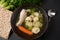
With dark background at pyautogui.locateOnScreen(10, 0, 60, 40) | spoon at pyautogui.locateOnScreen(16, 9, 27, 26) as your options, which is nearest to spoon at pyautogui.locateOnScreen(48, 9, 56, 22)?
dark background at pyautogui.locateOnScreen(10, 0, 60, 40)

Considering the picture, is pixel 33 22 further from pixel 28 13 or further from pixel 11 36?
pixel 11 36

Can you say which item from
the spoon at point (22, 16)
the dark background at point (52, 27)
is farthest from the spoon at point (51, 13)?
the spoon at point (22, 16)

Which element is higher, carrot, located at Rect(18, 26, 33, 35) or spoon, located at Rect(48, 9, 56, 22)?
spoon, located at Rect(48, 9, 56, 22)

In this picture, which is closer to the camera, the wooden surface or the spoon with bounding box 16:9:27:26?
the spoon with bounding box 16:9:27:26

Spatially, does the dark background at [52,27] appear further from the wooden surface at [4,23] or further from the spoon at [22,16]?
the spoon at [22,16]

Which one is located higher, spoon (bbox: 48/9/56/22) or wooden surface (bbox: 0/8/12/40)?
spoon (bbox: 48/9/56/22)

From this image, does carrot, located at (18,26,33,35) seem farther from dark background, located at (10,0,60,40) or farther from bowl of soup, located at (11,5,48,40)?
dark background, located at (10,0,60,40)

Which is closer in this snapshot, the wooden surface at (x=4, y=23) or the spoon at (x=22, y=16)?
the spoon at (x=22, y=16)

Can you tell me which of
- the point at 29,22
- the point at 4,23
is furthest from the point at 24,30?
the point at 4,23

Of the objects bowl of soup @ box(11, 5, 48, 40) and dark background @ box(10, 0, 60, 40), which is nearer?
bowl of soup @ box(11, 5, 48, 40)

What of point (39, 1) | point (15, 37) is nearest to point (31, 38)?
point (15, 37)

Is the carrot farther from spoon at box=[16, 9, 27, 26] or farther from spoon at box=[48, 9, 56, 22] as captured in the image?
Answer: spoon at box=[48, 9, 56, 22]
